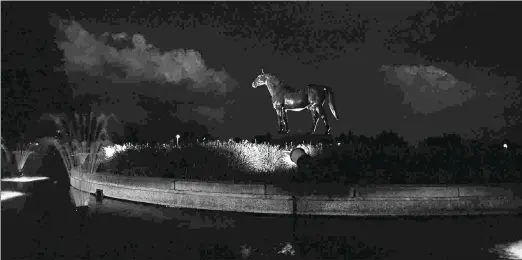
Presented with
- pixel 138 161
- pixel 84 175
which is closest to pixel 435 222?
pixel 138 161

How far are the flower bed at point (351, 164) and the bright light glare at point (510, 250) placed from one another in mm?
4641

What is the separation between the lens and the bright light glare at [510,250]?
718 cm

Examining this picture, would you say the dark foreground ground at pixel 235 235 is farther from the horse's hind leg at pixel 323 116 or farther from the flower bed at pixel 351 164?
the horse's hind leg at pixel 323 116

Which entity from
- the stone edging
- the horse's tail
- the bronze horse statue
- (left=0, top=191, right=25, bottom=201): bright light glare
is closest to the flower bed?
the stone edging

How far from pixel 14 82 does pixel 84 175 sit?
24576mm

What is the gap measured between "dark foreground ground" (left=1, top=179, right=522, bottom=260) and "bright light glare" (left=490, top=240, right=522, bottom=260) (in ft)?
0.37

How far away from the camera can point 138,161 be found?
17.4 m

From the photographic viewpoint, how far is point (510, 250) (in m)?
7.60

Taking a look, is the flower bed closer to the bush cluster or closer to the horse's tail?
the bush cluster

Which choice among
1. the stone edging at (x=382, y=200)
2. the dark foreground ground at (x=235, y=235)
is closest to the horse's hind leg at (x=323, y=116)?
the stone edging at (x=382, y=200)

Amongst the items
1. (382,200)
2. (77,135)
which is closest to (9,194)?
(382,200)

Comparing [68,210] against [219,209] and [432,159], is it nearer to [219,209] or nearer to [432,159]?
[219,209]

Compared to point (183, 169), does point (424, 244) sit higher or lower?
lower

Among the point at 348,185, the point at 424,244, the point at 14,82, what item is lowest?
the point at 424,244
